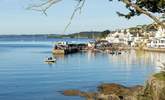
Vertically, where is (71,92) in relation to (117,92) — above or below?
below

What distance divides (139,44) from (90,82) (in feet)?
161

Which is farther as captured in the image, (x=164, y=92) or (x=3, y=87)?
A: (x=3, y=87)

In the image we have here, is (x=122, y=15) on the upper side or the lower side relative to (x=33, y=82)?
upper

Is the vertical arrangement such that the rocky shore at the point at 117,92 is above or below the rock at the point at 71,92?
above

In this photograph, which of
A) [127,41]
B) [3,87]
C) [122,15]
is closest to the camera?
[122,15]

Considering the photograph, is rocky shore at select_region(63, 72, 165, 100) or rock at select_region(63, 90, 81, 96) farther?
rock at select_region(63, 90, 81, 96)

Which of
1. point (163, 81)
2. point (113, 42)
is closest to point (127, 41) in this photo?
point (113, 42)

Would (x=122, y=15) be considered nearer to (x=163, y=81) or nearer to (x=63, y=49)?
(x=163, y=81)

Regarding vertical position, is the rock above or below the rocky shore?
below

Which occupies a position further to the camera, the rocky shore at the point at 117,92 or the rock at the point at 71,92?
the rock at the point at 71,92

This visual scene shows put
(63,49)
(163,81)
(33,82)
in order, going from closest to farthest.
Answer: (163,81), (33,82), (63,49)

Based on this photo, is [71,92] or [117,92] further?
[71,92]

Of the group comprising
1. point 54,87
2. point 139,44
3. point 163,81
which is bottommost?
point 54,87

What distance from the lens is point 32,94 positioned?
4306 cm
